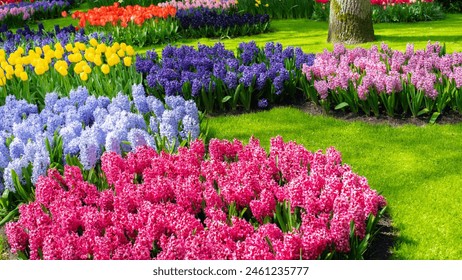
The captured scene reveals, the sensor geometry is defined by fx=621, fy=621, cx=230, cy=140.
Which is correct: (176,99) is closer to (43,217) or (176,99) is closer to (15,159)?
(15,159)

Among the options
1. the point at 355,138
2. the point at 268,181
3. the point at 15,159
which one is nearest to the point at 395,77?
the point at 355,138

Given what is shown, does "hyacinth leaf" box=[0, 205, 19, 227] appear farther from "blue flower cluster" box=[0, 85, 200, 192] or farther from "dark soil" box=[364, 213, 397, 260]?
"dark soil" box=[364, 213, 397, 260]

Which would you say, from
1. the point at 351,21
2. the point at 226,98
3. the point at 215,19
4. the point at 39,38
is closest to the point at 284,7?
the point at 215,19

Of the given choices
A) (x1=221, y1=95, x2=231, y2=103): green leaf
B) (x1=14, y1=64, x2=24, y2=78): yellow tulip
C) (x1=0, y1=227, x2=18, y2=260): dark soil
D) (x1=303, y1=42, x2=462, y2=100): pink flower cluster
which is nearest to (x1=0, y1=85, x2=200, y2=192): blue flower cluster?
A: (x1=0, y1=227, x2=18, y2=260): dark soil

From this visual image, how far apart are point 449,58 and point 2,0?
62.5 feet

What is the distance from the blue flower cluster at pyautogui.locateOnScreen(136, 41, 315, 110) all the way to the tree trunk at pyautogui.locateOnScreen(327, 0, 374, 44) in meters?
3.22

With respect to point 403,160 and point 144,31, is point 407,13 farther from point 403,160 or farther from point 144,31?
point 403,160

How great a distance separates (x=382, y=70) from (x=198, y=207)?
12.7ft

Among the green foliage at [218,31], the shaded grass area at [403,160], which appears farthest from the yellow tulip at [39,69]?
the green foliage at [218,31]

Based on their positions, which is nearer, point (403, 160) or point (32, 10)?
point (403, 160)

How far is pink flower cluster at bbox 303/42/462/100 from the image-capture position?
689 cm

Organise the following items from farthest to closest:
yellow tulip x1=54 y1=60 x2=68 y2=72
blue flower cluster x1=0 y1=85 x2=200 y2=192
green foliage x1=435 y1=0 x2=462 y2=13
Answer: green foliage x1=435 y1=0 x2=462 y2=13 → yellow tulip x1=54 y1=60 x2=68 y2=72 → blue flower cluster x1=0 y1=85 x2=200 y2=192

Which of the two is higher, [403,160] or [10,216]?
[10,216]

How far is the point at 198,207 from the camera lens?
4398 millimetres
